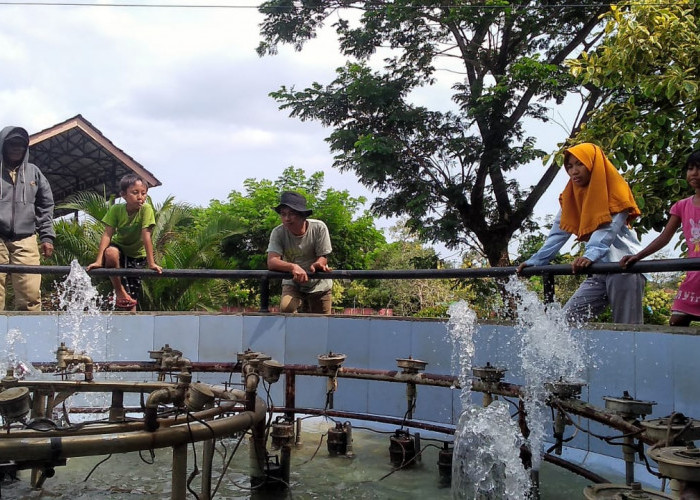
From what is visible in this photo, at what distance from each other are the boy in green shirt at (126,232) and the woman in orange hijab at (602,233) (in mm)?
3304

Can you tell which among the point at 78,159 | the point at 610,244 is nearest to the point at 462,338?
the point at 610,244

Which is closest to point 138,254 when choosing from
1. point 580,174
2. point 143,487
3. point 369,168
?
point 143,487

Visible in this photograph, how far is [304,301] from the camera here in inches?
209

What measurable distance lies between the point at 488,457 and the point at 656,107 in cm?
484

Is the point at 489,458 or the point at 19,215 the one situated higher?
the point at 19,215

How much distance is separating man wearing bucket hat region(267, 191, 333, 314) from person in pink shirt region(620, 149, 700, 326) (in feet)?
7.82

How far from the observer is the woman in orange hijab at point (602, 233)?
3.67m

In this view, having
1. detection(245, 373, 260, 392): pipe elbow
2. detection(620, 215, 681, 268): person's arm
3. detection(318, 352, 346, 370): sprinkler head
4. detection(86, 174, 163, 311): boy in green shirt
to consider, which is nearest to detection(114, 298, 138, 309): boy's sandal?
detection(86, 174, 163, 311): boy in green shirt

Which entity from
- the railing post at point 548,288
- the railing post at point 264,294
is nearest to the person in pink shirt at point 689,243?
the railing post at point 548,288

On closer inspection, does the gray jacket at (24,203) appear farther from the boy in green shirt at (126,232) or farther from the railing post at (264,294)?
the railing post at (264,294)

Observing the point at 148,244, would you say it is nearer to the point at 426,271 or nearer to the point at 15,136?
the point at 15,136

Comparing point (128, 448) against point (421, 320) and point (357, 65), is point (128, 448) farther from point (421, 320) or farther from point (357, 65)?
point (357, 65)

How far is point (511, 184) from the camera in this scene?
48.0 feet

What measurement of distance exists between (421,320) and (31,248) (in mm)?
3496
